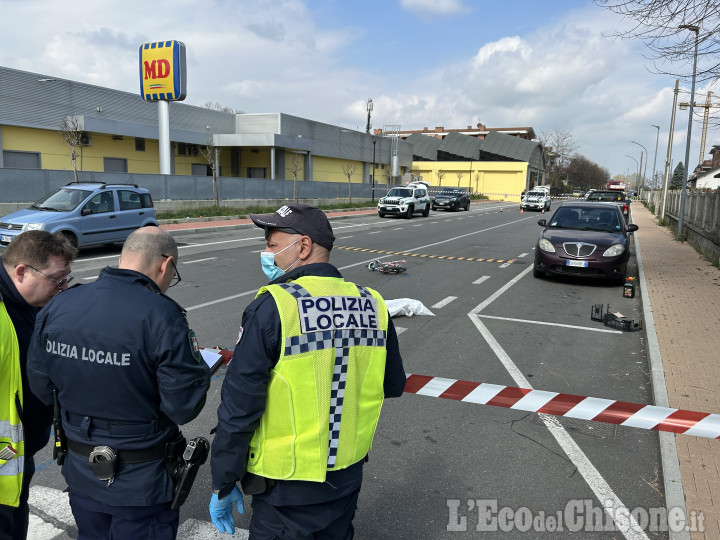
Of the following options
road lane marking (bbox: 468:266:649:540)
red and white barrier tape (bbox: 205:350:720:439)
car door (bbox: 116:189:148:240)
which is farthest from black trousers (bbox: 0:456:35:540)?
car door (bbox: 116:189:148:240)

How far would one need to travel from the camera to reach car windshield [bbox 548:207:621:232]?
11.4 m

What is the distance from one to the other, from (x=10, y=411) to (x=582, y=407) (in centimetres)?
294

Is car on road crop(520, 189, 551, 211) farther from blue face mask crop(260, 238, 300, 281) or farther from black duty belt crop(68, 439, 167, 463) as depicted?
black duty belt crop(68, 439, 167, 463)

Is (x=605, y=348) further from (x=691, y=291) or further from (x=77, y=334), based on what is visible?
(x=77, y=334)

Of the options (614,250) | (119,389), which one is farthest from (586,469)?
(614,250)

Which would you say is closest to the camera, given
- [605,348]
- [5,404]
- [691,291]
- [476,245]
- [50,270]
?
[5,404]

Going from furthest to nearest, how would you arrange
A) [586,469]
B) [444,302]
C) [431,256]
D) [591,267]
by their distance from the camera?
[431,256] → [591,267] → [444,302] → [586,469]

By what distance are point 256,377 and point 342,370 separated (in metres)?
0.32

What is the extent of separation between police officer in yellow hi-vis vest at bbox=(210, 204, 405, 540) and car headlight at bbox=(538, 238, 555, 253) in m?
9.56

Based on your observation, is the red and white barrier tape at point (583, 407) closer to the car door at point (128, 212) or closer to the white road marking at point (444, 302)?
the white road marking at point (444, 302)

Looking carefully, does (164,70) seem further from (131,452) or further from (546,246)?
(131,452)

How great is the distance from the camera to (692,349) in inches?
244

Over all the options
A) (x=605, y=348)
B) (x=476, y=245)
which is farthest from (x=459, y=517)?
(x=476, y=245)

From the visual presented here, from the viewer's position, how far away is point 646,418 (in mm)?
2834
